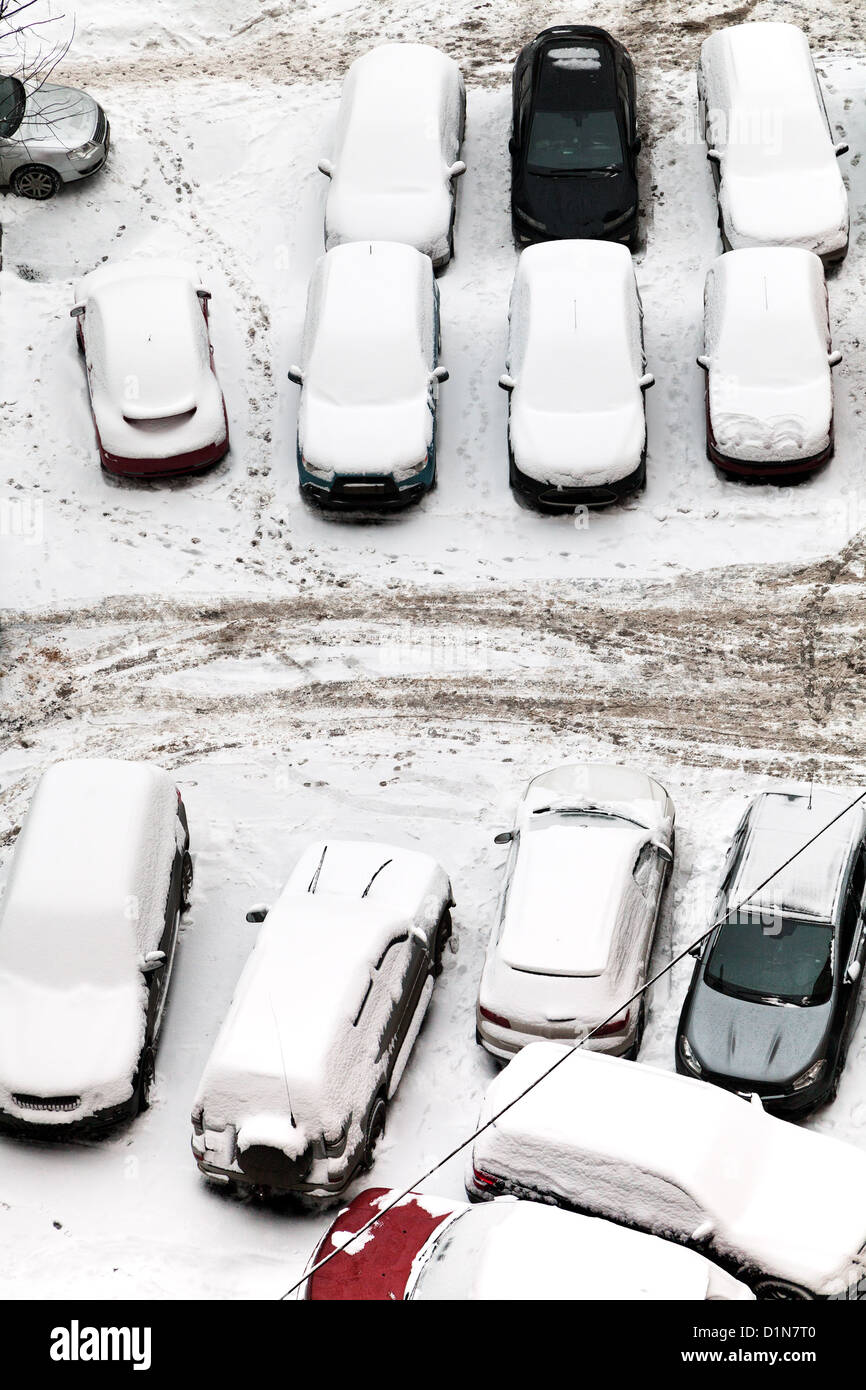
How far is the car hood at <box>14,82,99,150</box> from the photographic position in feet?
69.0

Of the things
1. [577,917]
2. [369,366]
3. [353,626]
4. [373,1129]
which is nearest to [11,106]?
[369,366]

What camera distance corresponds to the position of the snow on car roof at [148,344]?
59.3 ft

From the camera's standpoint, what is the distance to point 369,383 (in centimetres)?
1806

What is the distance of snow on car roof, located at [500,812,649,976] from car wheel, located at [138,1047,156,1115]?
2905mm

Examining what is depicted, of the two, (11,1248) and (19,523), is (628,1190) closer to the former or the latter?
(11,1248)

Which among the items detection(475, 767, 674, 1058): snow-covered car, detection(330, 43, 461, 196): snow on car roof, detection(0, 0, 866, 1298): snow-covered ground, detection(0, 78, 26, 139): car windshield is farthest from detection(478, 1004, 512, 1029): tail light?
detection(0, 78, 26, 139): car windshield

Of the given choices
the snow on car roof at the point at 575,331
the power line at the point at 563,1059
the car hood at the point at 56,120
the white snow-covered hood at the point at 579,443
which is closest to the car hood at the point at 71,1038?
the power line at the point at 563,1059

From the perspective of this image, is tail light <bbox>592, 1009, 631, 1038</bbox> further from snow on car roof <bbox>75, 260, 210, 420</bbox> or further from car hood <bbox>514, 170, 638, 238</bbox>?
car hood <bbox>514, 170, 638, 238</bbox>

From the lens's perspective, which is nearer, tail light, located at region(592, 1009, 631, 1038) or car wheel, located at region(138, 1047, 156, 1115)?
tail light, located at region(592, 1009, 631, 1038)

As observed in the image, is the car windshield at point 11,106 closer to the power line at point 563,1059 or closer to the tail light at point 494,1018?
the tail light at point 494,1018

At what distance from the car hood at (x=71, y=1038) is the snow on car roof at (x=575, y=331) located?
7.89 meters

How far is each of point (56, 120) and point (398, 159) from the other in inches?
172

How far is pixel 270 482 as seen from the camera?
18547 millimetres

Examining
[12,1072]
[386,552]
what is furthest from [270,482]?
[12,1072]
